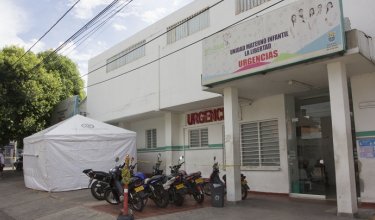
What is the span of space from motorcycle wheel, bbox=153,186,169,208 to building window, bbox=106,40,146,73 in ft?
31.0

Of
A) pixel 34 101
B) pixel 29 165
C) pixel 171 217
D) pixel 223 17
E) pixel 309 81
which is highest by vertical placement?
pixel 223 17

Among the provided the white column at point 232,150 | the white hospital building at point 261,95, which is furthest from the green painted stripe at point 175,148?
the white column at point 232,150

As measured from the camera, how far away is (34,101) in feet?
77.9

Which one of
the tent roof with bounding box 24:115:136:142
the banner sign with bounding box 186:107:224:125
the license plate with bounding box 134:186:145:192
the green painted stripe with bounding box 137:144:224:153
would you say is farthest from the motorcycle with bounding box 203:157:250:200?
the tent roof with bounding box 24:115:136:142

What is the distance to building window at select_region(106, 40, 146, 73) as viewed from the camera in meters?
19.1

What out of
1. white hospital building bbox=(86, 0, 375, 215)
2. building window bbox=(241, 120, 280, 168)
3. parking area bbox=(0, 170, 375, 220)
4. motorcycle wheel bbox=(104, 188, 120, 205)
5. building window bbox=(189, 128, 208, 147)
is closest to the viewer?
white hospital building bbox=(86, 0, 375, 215)

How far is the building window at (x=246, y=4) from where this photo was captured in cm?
1281

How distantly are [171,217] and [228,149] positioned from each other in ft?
9.14

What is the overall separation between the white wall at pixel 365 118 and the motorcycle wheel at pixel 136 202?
19.3 feet

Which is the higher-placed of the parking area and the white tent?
the white tent

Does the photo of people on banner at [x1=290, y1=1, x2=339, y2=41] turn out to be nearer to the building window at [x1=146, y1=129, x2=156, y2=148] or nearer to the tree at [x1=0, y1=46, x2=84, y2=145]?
the building window at [x1=146, y1=129, x2=156, y2=148]

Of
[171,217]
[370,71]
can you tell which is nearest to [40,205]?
[171,217]

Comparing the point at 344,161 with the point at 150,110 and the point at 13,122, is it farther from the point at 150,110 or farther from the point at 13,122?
the point at 13,122

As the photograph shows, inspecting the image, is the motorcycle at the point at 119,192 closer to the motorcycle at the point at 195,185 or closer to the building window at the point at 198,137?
the motorcycle at the point at 195,185
